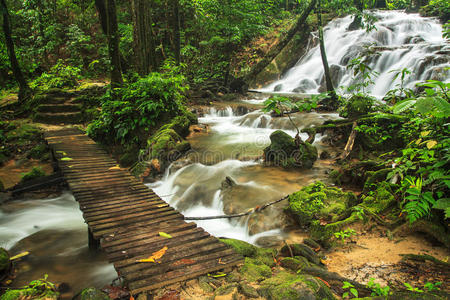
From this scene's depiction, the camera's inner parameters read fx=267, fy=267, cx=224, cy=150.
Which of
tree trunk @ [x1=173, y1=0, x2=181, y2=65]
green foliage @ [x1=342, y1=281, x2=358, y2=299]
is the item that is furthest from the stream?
tree trunk @ [x1=173, y1=0, x2=181, y2=65]

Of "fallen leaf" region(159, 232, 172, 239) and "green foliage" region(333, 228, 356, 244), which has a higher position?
"fallen leaf" region(159, 232, 172, 239)

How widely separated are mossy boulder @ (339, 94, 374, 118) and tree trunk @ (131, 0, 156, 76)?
738 cm

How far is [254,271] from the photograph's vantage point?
2.80 meters

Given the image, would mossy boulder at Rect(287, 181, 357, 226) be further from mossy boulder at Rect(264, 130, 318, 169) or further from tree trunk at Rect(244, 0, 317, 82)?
tree trunk at Rect(244, 0, 317, 82)

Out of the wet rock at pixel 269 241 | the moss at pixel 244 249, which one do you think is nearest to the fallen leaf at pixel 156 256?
the moss at pixel 244 249

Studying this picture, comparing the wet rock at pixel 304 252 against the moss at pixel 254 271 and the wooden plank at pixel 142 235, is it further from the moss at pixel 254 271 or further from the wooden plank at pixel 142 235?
the wooden plank at pixel 142 235

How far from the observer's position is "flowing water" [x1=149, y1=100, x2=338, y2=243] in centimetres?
501

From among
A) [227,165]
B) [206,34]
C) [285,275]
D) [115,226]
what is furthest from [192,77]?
[285,275]

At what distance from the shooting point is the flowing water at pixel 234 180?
5012mm

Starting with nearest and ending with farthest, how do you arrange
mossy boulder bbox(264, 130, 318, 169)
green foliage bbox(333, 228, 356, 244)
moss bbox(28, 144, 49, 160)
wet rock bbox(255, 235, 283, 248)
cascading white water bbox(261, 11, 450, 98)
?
green foliage bbox(333, 228, 356, 244) → wet rock bbox(255, 235, 283, 248) → mossy boulder bbox(264, 130, 318, 169) → moss bbox(28, 144, 49, 160) → cascading white water bbox(261, 11, 450, 98)

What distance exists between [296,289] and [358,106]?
608 centimetres

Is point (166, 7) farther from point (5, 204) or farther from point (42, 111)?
point (5, 204)

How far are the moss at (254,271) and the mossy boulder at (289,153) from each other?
4.20 metres

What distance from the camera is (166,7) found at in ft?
55.9
